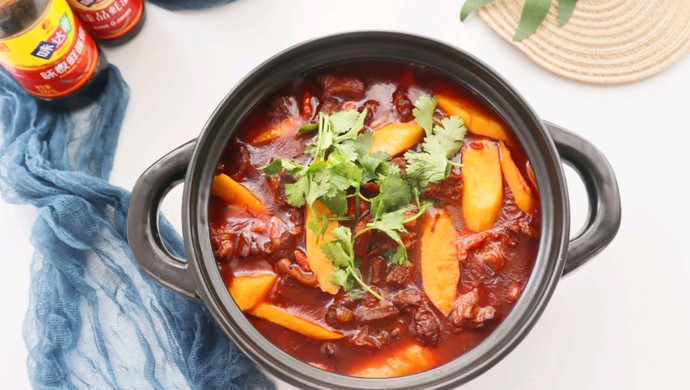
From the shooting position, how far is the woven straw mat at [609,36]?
8.79 feet

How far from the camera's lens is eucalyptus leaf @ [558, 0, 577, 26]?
2680mm

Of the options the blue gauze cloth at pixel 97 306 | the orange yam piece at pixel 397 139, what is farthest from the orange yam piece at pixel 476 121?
the blue gauze cloth at pixel 97 306

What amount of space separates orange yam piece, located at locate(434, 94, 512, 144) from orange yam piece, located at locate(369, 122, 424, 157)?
12cm

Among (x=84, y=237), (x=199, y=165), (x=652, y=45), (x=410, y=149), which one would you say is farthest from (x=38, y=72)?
(x=652, y=45)

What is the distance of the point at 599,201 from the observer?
218cm

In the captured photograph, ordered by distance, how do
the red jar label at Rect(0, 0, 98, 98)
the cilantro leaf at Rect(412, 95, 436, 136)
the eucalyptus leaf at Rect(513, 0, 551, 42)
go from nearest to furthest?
the cilantro leaf at Rect(412, 95, 436, 136)
the red jar label at Rect(0, 0, 98, 98)
the eucalyptus leaf at Rect(513, 0, 551, 42)

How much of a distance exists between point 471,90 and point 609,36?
2.53ft

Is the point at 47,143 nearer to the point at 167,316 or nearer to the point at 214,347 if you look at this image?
the point at 167,316

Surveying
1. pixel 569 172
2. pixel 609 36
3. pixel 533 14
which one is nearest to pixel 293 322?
pixel 569 172

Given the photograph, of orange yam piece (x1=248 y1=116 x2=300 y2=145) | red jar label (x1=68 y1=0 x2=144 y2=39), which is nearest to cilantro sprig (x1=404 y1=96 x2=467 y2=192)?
orange yam piece (x1=248 y1=116 x2=300 y2=145)

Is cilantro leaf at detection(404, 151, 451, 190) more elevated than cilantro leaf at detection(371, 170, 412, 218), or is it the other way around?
cilantro leaf at detection(404, 151, 451, 190)

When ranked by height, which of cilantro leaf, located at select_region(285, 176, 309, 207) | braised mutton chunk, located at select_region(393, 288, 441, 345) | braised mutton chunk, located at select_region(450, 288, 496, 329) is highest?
cilantro leaf, located at select_region(285, 176, 309, 207)

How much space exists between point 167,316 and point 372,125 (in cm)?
98

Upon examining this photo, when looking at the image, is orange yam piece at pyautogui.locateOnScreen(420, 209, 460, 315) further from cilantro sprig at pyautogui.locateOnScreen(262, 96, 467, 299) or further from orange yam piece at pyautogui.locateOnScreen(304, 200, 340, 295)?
orange yam piece at pyautogui.locateOnScreen(304, 200, 340, 295)
